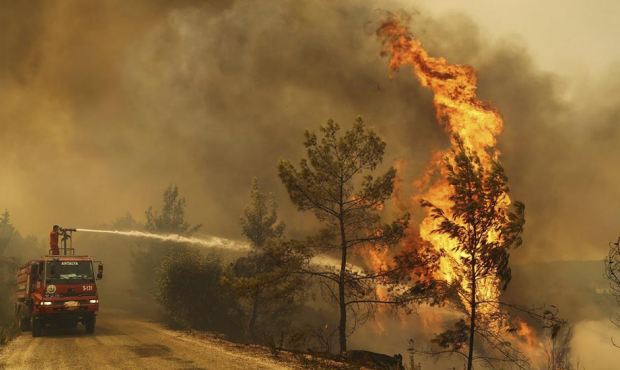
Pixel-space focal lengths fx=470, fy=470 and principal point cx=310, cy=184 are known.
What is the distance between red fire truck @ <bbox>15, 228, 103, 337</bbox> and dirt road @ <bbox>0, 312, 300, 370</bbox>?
85cm

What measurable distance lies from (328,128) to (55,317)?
14896mm

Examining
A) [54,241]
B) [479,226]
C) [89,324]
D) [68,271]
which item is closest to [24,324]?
[89,324]

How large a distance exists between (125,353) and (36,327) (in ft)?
22.7

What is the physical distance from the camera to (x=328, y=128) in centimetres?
1911

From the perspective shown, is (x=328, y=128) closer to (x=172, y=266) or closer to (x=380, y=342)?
Result: (x=172, y=266)

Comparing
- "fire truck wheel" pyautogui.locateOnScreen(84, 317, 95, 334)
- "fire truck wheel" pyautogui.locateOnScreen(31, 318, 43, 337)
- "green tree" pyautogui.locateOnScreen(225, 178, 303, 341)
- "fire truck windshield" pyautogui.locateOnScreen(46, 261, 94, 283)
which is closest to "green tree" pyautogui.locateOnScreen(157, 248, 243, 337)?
"green tree" pyautogui.locateOnScreen(225, 178, 303, 341)

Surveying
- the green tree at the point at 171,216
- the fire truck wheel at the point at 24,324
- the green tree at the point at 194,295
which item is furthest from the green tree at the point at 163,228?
the fire truck wheel at the point at 24,324

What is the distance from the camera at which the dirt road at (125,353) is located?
14805 millimetres

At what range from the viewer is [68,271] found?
847 inches

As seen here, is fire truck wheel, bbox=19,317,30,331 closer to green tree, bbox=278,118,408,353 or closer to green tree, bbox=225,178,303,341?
green tree, bbox=225,178,303,341

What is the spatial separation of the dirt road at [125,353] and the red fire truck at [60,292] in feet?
2.77

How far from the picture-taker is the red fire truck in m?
20.6

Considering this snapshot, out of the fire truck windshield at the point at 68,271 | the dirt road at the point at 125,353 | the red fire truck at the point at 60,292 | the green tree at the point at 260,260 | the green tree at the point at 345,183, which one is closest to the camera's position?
the dirt road at the point at 125,353

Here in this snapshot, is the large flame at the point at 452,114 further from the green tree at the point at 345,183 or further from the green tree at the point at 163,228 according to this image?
the green tree at the point at 163,228
